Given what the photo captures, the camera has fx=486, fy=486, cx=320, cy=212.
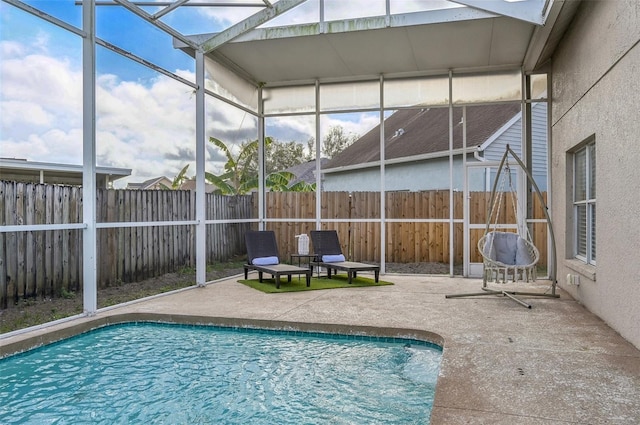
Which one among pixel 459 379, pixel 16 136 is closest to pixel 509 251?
pixel 459 379

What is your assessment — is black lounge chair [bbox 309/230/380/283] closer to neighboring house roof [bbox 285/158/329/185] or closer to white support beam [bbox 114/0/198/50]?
neighboring house roof [bbox 285/158/329/185]

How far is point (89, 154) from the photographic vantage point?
581 centimetres

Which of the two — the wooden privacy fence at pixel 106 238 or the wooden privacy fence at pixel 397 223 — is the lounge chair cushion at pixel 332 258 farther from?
the wooden privacy fence at pixel 106 238

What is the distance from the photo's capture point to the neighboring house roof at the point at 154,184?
7.96 meters

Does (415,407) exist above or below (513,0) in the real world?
below

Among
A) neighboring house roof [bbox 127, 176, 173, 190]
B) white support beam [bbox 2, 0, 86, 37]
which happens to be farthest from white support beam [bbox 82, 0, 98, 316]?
neighboring house roof [bbox 127, 176, 173, 190]

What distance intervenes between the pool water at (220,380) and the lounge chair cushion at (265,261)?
3.12 meters

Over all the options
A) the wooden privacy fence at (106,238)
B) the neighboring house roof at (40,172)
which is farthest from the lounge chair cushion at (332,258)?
the neighboring house roof at (40,172)

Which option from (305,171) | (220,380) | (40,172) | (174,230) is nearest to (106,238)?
(40,172)

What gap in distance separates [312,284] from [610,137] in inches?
197

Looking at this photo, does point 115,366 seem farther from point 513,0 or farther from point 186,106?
point 513,0

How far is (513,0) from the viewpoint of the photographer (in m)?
6.88

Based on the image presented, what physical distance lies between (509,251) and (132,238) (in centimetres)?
602

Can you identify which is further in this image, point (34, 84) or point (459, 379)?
point (34, 84)
